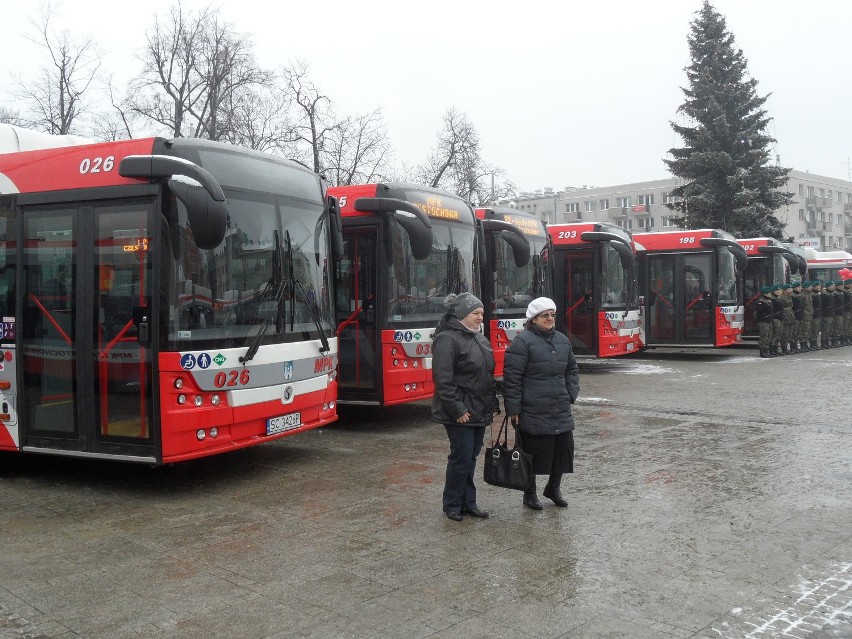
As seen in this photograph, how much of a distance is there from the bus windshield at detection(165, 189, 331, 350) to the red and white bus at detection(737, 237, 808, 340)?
18656mm

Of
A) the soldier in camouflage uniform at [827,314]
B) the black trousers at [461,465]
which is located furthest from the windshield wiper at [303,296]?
the soldier in camouflage uniform at [827,314]

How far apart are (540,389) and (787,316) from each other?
17486mm

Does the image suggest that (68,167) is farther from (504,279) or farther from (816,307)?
(816,307)

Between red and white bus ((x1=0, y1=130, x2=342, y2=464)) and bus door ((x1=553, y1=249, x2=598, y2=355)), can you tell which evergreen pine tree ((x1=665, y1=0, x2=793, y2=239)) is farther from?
red and white bus ((x1=0, y1=130, x2=342, y2=464))

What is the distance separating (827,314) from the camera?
24.8 meters

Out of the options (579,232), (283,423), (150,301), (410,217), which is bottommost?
(283,423)

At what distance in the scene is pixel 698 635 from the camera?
A: 15.0 feet

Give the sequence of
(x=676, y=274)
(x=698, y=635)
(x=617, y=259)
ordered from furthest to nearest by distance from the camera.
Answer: (x=676, y=274) < (x=617, y=259) < (x=698, y=635)

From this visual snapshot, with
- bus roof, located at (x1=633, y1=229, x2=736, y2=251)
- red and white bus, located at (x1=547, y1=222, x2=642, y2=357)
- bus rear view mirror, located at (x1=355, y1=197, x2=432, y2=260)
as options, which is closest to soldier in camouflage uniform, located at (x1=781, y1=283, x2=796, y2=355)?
bus roof, located at (x1=633, y1=229, x2=736, y2=251)

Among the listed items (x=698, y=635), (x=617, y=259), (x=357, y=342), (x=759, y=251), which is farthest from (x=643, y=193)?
(x=698, y=635)

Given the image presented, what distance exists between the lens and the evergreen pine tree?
131ft

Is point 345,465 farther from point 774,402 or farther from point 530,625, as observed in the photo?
point 774,402

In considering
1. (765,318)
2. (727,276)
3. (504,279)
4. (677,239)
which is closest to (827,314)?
(765,318)

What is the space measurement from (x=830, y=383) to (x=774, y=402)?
3.13 m
